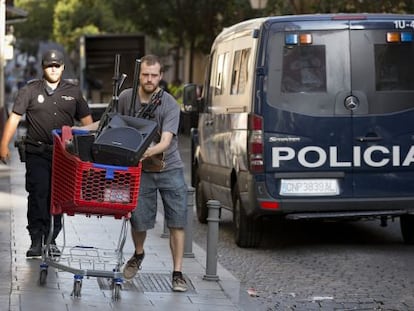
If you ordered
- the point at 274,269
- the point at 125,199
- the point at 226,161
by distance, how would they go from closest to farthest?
the point at 125,199, the point at 274,269, the point at 226,161

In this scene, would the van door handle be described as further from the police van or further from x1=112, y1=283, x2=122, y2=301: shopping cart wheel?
x1=112, y1=283, x2=122, y2=301: shopping cart wheel

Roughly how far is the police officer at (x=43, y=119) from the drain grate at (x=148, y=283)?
0.78 meters

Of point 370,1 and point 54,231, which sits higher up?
point 370,1

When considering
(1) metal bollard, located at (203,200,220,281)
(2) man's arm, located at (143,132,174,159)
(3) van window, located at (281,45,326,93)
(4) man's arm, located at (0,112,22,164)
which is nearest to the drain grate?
(1) metal bollard, located at (203,200,220,281)

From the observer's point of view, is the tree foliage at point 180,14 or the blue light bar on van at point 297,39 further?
the tree foliage at point 180,14

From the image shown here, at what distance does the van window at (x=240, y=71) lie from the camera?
1219 cm

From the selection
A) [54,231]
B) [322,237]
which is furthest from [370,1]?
[54,231]

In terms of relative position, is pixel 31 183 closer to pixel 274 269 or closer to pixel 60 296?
pixel 60 296

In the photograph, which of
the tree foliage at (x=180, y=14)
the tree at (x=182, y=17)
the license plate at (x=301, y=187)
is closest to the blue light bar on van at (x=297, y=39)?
the license plate at (x=301, y=187)

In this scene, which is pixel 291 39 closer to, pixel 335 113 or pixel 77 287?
pixel 335 113

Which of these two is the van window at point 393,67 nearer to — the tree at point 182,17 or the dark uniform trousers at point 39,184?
the dark uniform trousers at point 39,184

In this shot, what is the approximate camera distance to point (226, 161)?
12875 mm

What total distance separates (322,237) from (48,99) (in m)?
4.56

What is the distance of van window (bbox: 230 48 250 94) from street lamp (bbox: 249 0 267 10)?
56.8 feet
